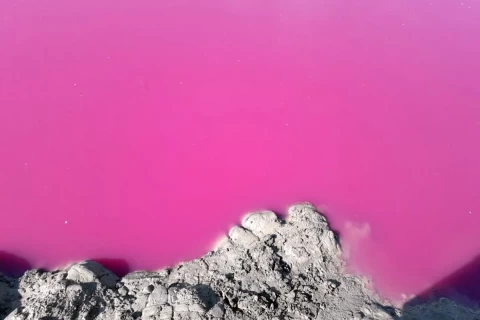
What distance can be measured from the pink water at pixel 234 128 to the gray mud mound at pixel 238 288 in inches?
6.1

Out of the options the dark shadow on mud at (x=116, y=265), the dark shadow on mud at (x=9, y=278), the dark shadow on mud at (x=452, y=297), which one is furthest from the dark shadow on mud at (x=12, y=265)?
the dark shadow on mud at (x=452, y=297)

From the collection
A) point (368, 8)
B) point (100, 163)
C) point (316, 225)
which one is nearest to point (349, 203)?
point (316, 225)

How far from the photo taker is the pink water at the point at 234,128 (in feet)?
7.46

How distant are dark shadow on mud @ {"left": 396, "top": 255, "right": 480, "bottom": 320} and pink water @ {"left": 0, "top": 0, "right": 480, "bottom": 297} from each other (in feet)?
0.17

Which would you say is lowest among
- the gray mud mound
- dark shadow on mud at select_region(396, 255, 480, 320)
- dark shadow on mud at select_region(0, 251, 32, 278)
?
dark shadow on mud at select_region(396, 255, 480, 320)

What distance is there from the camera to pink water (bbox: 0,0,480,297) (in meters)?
2.27

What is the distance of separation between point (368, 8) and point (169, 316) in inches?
133

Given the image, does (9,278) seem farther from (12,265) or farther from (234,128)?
(234,128)

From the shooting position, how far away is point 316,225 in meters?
2.18

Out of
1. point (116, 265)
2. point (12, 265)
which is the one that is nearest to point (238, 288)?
point (116, 265)

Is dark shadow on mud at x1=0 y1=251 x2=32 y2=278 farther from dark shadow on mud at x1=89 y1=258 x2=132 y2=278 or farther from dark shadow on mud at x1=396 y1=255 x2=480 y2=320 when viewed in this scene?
dark shadow on mud at x1=396 y1=255 x2=480 y2=320

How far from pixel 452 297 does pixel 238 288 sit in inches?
51.0

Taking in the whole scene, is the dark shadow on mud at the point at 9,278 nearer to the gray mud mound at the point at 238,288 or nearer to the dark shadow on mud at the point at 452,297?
the gray mud mound at the point at 238,288

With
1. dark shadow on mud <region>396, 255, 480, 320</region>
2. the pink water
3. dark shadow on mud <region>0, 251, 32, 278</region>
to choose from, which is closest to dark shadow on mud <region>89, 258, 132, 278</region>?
the pink water
